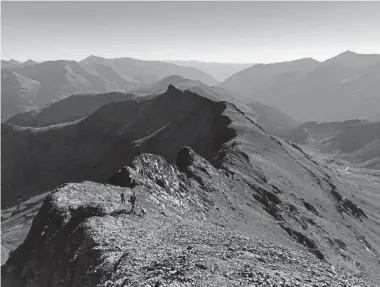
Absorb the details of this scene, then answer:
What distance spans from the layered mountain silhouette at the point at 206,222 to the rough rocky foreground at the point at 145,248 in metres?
0.09

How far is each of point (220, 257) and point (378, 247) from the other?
1948 inches

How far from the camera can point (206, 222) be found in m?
34.0

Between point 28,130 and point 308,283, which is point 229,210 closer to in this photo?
point 308,283

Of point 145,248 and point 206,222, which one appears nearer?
point 145,248

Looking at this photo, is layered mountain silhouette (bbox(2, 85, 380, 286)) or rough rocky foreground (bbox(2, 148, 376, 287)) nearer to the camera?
rough rocky foreground (bbox(2, 148, 376, 287))

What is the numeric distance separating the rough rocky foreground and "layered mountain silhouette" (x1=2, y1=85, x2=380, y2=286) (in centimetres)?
9

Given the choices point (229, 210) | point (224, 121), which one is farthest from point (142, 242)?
point (224, 121)

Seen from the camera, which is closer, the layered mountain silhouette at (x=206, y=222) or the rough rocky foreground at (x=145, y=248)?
the rough rocky foreground at (x=145, y=248)

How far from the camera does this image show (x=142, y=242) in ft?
71.4

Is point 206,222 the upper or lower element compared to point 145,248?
lower

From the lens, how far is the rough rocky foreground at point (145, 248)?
58.3ft

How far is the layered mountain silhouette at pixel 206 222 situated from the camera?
19250 millimetres

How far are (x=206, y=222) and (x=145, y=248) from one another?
46.3ft

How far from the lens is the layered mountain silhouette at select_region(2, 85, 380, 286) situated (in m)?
19.2
